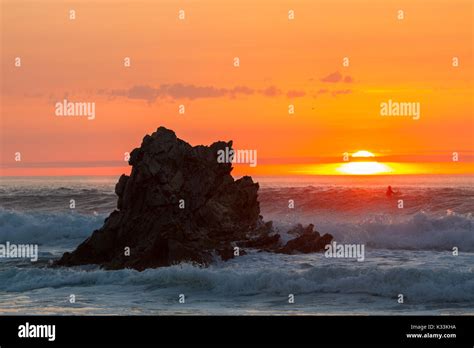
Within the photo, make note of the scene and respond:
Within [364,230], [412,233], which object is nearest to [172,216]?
[364,230]

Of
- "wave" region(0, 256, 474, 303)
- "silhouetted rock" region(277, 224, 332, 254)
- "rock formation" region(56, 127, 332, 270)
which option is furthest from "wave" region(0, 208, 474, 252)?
"wave" region(0, 256, 474, 303)

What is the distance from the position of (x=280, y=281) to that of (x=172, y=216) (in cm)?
665

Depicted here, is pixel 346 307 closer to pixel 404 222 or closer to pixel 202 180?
pixel 202 180

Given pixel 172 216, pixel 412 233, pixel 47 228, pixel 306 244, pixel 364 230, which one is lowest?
pixel 306 244

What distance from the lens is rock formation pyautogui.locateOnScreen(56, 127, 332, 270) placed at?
35.8 m

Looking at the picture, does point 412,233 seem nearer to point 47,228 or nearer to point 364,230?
point 364,230

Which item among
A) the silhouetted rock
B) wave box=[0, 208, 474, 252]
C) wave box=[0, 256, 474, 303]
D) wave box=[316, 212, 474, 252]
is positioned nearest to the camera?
wave box=[0, 256, 474, 303]

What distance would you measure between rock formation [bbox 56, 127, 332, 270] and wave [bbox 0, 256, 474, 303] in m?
1.61

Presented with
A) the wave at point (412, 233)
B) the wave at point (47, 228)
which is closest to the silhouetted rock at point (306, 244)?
the wave at point (412, 233)

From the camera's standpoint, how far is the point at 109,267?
35.4 m

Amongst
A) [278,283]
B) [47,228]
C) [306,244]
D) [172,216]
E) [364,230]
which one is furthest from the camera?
[47,228]

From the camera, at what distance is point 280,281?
105 feet

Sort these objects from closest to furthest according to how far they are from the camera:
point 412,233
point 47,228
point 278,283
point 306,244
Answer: point 278,283 → point 306,244 → point 412,233 → point 47,228

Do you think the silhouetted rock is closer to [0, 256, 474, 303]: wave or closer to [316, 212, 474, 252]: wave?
[316, 212, 474, 252]: wave
